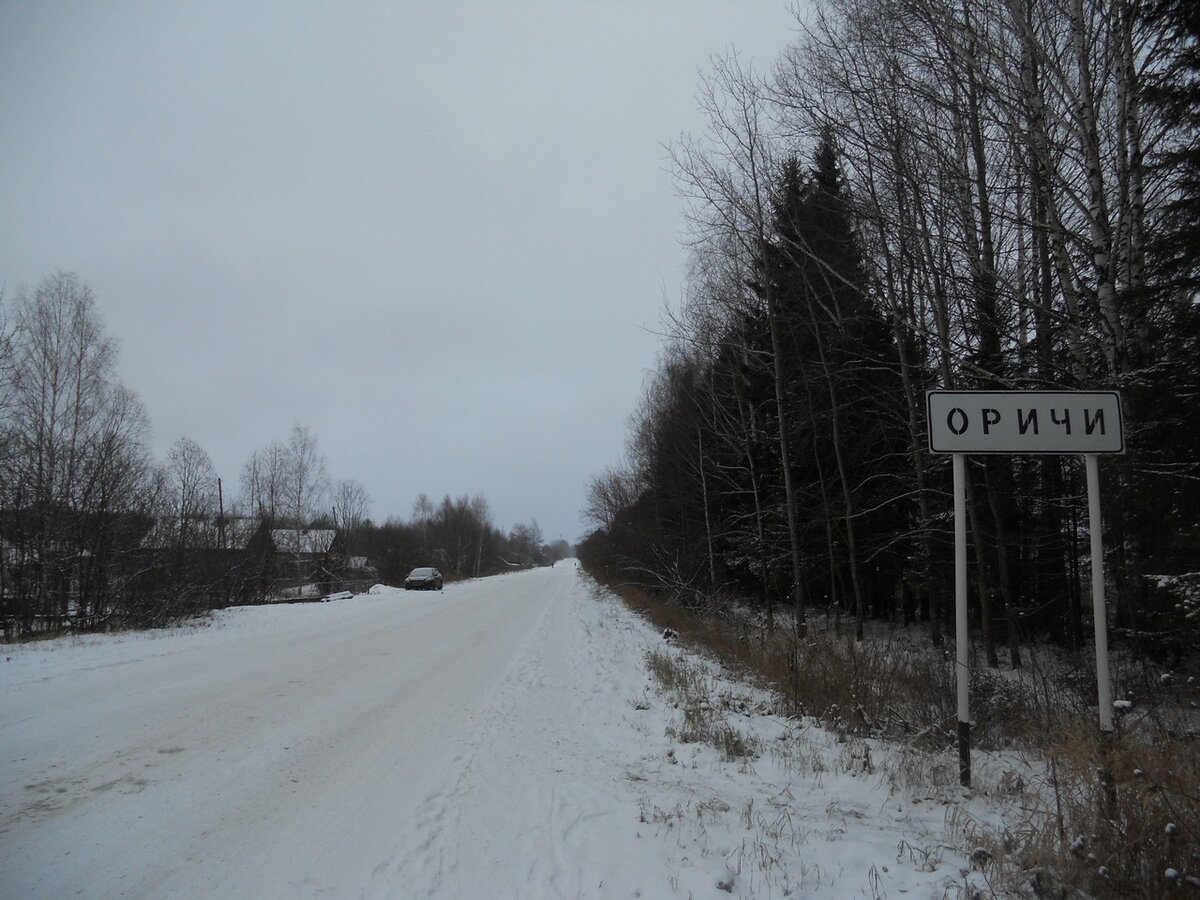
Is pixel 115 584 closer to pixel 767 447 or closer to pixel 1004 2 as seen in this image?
pixel 767 447

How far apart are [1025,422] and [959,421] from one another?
18.5 inches

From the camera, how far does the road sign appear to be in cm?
481

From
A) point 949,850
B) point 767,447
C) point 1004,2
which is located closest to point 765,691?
point 949,850

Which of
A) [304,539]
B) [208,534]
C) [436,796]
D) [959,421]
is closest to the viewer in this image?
[436,796]

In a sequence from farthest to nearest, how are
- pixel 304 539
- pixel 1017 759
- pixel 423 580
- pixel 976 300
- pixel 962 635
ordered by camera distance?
pixel 423 580 → pixel 304 539 → pixel 976 300 → pixel 1017 759 → pixel 962 635

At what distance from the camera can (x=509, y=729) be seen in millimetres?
6824

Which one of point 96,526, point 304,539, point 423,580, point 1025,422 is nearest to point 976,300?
point 1025,422

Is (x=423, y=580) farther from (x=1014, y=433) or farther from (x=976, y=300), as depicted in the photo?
(x=1014, y=433)

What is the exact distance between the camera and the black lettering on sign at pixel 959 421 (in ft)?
16.5

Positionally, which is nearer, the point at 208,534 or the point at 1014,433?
the point at 1014,433

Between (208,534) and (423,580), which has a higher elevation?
(208,534)

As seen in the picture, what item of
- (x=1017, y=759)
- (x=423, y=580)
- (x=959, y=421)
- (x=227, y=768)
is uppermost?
(x=959, y=421)

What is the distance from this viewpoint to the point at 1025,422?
16.3 ft

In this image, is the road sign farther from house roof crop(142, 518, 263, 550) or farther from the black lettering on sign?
house roof crop(142, 518, 263, 550)
